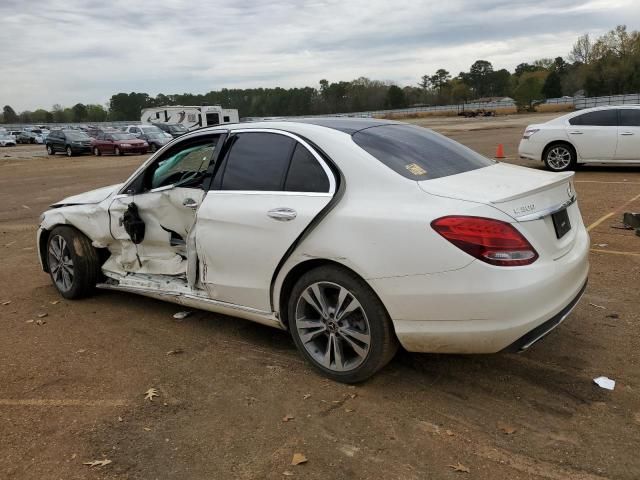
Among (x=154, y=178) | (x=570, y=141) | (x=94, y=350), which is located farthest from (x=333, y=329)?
(x=570, y=141)

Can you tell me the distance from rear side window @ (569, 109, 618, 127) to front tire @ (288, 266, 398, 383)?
11573mm

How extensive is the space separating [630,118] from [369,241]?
38.4 feet

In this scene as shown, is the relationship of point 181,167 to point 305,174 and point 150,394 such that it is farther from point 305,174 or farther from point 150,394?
point 150,394

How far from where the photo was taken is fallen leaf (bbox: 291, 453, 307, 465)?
2941 mm

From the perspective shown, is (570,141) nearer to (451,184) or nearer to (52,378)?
(451,184)

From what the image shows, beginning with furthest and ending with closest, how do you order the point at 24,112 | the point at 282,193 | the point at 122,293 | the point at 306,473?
the point at 24,112, the point at 122,293, the point at 282,193, the point at 306,473

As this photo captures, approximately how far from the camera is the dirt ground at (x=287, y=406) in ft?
9.57

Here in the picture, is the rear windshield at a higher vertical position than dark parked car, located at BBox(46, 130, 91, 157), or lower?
lower

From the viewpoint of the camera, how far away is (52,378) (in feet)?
13.1

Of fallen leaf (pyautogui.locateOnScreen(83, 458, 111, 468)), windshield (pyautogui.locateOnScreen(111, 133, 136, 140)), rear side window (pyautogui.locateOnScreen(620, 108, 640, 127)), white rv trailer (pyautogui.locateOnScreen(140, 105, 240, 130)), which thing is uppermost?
white rv trailer (pyautogui.locateOnScreen(140, 105, 240, 130))

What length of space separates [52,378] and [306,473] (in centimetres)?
215

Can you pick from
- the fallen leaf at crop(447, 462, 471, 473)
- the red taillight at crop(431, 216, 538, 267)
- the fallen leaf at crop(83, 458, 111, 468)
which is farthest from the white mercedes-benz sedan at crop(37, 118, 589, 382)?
the fallen leaf at crop(83, 458, 111, 468)

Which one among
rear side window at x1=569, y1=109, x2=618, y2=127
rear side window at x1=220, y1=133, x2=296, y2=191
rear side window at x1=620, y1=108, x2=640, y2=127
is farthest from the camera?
rear side window at x1=569, y1=109, x2=618, y2=127

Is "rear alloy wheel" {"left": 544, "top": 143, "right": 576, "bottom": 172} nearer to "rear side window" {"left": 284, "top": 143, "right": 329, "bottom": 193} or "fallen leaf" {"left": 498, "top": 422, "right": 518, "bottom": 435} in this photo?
Result: "rear side window" {"left": 284, "top": 143, "right": 329, "bottom": 193}
